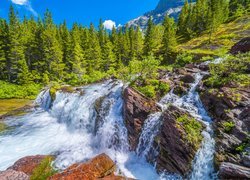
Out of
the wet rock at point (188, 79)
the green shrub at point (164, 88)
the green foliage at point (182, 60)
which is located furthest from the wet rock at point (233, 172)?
the green foliage at point (182, 60)

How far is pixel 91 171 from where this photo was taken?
966 centimetres

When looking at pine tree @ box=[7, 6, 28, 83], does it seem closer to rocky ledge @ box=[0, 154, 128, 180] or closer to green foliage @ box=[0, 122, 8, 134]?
green foliage @ box=[0, 122, 8, 134]

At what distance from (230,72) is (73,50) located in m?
44.7

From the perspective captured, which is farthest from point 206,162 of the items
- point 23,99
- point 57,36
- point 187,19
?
point 187,19

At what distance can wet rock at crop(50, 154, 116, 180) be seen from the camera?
9.15 meters

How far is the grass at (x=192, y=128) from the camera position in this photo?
9.89 meters

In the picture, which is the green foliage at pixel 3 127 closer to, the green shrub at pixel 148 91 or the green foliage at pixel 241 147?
the green shrub at pixel 148 91

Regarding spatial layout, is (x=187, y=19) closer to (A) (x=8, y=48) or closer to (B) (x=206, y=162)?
(A) (x=8, y=48)

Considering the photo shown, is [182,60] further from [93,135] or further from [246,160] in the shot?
[246,160]

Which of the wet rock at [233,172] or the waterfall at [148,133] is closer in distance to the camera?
the wet rock at [233,172]

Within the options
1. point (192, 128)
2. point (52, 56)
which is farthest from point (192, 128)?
point (52, 56)

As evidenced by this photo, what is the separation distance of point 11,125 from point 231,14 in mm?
73771

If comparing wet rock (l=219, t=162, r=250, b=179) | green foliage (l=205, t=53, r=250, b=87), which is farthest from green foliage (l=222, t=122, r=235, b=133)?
green foliage (l=205, t=53, r=250, b=87)

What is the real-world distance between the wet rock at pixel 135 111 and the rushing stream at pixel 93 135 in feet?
1.51
